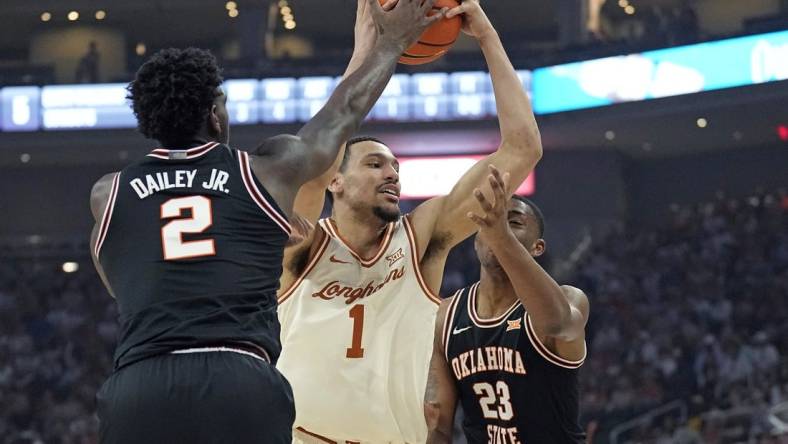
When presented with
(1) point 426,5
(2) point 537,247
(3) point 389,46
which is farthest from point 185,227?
(2) point 537,247

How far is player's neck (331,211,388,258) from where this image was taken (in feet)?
17.9

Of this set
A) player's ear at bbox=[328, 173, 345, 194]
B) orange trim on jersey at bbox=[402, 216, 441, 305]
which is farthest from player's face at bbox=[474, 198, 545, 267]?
player's ear at bbox=[328, 173, 345, 194]

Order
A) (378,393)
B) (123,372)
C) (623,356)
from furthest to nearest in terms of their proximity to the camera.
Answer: (623,356)
(378,393)
(123,372)

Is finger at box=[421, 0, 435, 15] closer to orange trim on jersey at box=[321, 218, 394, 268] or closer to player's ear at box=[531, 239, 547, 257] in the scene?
orange trim on jersey at box=[321, 218, 394, 268]

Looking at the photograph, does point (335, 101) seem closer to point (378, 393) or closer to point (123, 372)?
point (123, 372)

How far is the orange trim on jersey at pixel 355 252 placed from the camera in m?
5.32

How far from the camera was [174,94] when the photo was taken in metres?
3.73

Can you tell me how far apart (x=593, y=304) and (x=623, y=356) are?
6.99 ft

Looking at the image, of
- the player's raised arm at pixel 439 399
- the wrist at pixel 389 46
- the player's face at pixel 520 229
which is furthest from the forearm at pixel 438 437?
the wrist at pixel 389 46

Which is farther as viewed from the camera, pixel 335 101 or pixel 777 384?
pixel 777 384

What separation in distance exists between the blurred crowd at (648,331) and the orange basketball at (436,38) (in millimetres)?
9330

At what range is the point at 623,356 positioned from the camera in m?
18.3

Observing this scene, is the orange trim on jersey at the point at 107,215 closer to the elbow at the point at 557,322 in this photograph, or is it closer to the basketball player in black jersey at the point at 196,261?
the basketball player in black jersey at the point at 196,261

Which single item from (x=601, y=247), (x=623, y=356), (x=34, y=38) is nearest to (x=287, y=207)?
(x=623, y=356)
